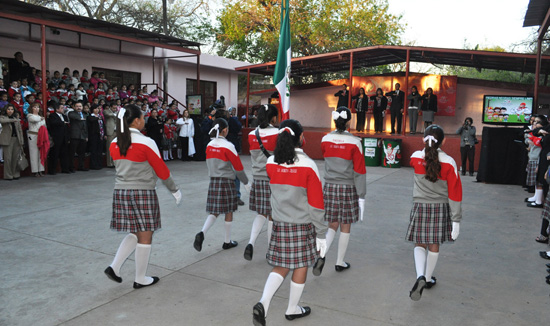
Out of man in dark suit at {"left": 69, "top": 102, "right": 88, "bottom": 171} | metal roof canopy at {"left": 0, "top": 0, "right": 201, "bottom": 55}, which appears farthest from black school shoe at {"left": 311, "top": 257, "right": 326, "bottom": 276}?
metal roof canopy at {"left": 0, "top": 0, "right": 201, "bottom": 55}

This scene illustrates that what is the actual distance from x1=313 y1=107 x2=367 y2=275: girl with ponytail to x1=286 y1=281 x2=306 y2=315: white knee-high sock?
123cm

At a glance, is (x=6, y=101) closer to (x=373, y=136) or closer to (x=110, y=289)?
(x=110, y=289)

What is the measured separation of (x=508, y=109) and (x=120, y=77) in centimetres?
1344

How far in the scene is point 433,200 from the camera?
3.79 meters

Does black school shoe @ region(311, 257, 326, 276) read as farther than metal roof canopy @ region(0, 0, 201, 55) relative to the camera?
No

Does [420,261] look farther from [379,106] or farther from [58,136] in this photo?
[379,106]

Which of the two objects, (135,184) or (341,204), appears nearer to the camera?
(135,184)

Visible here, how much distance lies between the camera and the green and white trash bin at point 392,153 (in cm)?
1342

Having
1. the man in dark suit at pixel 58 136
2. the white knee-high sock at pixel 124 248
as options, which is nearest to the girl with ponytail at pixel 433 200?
the white knee-high sock at pixel 124 248

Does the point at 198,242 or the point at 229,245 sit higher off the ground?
the point at 198,242

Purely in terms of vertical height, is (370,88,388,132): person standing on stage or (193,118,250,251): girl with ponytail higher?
(370,88,388,132): person standing on stage

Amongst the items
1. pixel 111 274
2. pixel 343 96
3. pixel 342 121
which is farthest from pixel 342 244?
pixel 343 96

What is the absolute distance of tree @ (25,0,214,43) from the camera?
2462 centimetres

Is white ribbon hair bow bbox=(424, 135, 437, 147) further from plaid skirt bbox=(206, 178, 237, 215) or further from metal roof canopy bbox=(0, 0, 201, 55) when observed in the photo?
metal roof canopy bbox=(0, 0, 201, 55)
